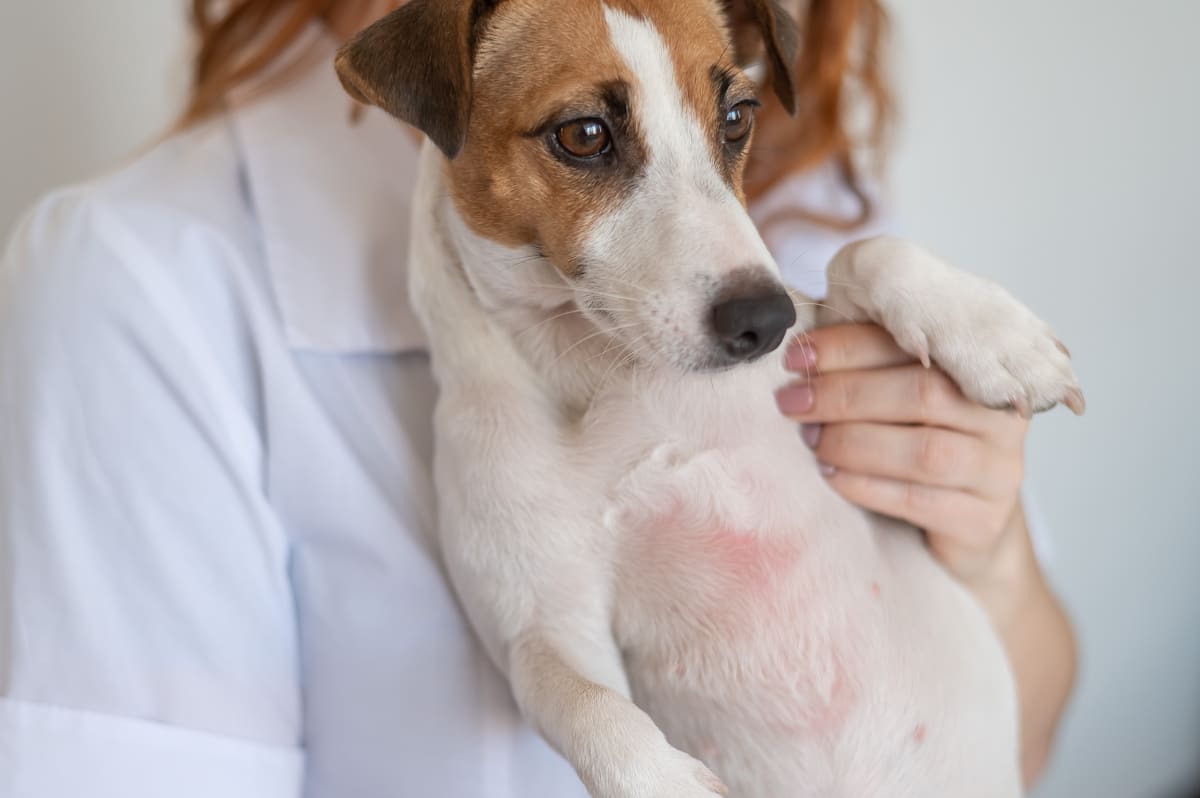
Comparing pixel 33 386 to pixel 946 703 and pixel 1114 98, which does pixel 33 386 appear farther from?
pixel 1114 98

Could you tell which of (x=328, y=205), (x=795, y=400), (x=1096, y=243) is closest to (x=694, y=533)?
(x=795, y=400)

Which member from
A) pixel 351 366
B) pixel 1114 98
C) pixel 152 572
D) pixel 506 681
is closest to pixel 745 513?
pixel 506 681

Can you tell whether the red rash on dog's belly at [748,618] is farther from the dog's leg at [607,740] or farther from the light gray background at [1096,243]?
the light gray background at [1096,243]

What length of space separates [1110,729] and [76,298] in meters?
2.89

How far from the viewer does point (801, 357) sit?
52.7 inches

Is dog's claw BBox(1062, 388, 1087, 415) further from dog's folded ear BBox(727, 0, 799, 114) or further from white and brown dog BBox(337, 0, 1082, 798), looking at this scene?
dog's folded ear BBox(727, 0, 799, 114)

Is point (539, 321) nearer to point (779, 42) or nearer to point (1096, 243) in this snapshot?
point (779, 42)

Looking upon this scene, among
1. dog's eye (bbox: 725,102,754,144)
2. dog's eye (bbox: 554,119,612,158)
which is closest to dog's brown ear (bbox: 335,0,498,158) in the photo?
dog's eye (bbox: 554,119,612,158)

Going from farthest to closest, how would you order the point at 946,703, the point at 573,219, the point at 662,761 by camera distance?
the point at 946,703 < the point at 573,219 < the point at 662,761

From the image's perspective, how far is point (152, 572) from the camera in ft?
4.31

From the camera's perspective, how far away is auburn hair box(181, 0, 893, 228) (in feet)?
5.58

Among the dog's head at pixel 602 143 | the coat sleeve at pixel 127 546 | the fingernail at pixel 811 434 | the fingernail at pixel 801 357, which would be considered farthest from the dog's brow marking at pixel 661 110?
the coat sleeve at pixel 127 546

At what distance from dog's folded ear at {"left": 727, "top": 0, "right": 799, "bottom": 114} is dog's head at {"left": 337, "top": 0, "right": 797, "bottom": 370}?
155 millimetres

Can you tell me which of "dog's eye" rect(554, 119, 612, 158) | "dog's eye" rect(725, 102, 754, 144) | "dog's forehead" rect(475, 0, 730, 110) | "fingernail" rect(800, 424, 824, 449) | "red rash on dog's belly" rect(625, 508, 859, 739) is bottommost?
"red rash on dog's belly" rect(625, 508, 859, 739)
